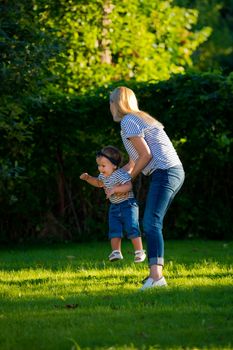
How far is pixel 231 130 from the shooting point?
1227 cm

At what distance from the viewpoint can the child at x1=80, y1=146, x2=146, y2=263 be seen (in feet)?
28.4

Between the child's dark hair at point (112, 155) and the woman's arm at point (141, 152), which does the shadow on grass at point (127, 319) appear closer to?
the woman's arm at point (141, 152)

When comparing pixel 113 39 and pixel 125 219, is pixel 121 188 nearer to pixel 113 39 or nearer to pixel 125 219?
pixel 125 219

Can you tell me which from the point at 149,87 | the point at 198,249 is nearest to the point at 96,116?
the point at 149,87

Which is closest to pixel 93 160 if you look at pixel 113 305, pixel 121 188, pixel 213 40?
pixel 121 188

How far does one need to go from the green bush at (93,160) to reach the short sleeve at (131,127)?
194 inches

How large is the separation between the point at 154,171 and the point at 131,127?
0.43 meters

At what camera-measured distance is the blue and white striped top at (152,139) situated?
709cm

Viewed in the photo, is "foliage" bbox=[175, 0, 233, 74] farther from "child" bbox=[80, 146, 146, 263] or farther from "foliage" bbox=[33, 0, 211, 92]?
"child" bbox=[80, 146, 146, 263]

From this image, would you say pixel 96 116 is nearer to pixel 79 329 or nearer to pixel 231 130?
pixel 231 130

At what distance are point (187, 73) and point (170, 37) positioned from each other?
19.7ft

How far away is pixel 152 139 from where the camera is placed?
23.5 ft

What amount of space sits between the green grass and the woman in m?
0.30

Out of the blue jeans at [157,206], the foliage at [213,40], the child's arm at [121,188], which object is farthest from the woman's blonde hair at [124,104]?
the foliage at [213,40]
